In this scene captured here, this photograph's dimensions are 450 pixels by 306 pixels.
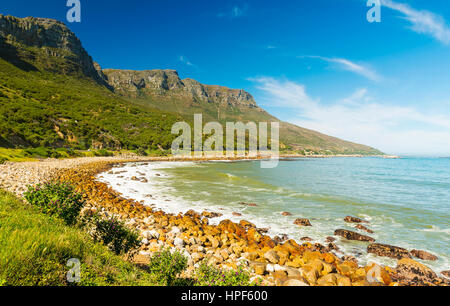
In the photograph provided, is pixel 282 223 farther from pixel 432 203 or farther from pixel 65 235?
pixel 432 203

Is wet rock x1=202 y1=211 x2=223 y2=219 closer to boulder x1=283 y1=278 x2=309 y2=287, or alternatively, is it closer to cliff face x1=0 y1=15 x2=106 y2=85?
boulder x1=283 y1=278 x2=309 y2=287

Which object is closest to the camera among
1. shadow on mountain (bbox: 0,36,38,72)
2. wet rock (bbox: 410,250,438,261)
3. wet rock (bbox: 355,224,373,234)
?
wet rock (bbox: 410,250,438,261)

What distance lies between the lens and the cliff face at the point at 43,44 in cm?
10544

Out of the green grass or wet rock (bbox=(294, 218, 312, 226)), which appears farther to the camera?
wet rock (bbox=(294, 218, 312, 226))

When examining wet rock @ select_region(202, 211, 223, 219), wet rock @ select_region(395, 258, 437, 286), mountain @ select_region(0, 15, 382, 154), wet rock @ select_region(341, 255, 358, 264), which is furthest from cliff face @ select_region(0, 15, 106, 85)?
wet rock @ select_region(395, 258, 437, 286)

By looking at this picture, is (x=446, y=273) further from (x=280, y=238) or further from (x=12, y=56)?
(x=12, y=56)

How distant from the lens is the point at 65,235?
4781mm

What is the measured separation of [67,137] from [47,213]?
206 ft

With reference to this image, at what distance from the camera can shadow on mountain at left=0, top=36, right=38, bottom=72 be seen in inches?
3738

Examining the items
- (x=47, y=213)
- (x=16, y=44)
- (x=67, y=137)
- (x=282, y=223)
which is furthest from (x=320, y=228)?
(x=16, y=44)

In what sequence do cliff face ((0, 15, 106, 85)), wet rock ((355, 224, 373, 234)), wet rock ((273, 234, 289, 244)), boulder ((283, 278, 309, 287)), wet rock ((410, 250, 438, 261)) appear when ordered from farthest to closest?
cliff face ((0, 15, 106, 85)) < wet rock ((355, 224, 373, 234)) < wet rock ((273, 234, 289, 244)) < wet rock ((410, 250, 438, 261)) < boulder ((283, 278, 309, 287))

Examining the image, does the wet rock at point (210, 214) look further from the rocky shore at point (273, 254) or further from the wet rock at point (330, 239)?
the wet rock at point (330, 239)

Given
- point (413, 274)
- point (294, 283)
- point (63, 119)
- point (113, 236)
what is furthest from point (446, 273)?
point (63, 119)

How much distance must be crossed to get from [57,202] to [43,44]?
170m
